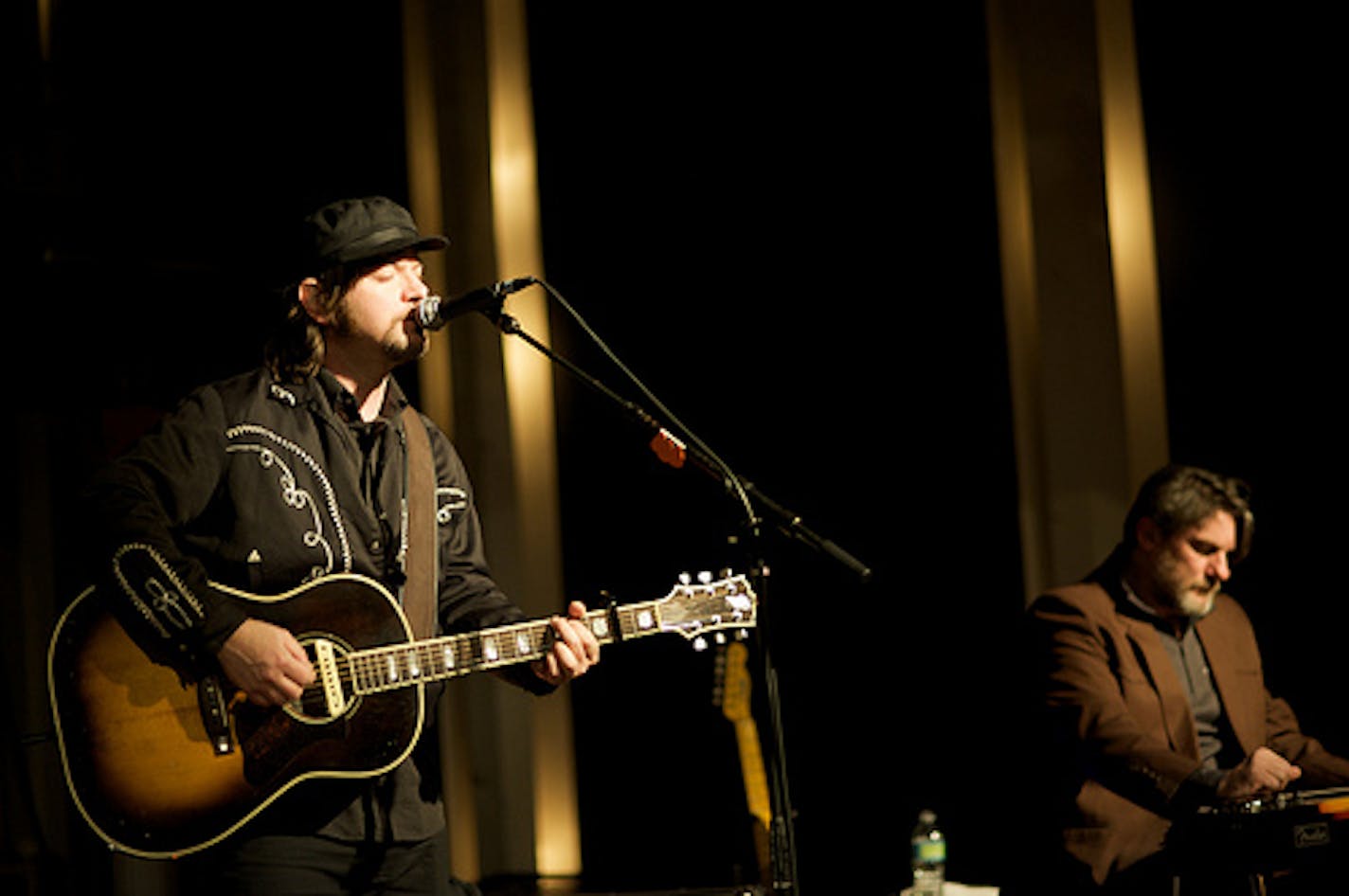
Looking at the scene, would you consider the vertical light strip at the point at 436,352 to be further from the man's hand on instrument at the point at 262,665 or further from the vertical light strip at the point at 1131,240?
the man's hand on instrument at the point at 262,665

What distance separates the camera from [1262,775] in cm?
348

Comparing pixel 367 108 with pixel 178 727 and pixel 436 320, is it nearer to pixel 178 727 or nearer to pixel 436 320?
pixel 436 320

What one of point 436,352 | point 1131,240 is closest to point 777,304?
point 1131,240

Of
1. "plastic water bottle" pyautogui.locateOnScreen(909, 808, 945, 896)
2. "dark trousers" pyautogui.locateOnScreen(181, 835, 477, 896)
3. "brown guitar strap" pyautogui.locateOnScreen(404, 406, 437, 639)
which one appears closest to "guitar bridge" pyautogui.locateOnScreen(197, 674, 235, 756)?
"dark trousers" pyautogui.locateOnScreen(181, 835, 477, 896)

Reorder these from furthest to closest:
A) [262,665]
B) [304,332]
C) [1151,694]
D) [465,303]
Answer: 1. [1151,694]
2. [304,332]
3. [465,303]
4. [262,665]

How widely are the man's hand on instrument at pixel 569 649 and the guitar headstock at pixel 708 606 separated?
22cm

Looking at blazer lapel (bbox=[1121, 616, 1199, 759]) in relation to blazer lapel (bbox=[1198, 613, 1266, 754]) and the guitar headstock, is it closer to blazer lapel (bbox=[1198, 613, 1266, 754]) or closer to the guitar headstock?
blazer lapel (bbox=[1198, 613, 1266, 754])

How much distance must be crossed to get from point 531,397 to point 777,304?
1.24 metres

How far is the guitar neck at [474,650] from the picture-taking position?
109 inches

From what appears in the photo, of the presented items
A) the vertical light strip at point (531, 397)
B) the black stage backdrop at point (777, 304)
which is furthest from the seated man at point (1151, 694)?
the vertical light strip at point (531, 397)

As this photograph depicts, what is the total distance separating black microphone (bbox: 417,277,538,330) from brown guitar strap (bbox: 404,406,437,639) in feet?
0.80

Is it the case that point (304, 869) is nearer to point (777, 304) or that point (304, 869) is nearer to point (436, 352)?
point (777, 304)

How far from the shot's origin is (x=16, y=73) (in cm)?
603

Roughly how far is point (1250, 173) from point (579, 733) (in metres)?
2.98
